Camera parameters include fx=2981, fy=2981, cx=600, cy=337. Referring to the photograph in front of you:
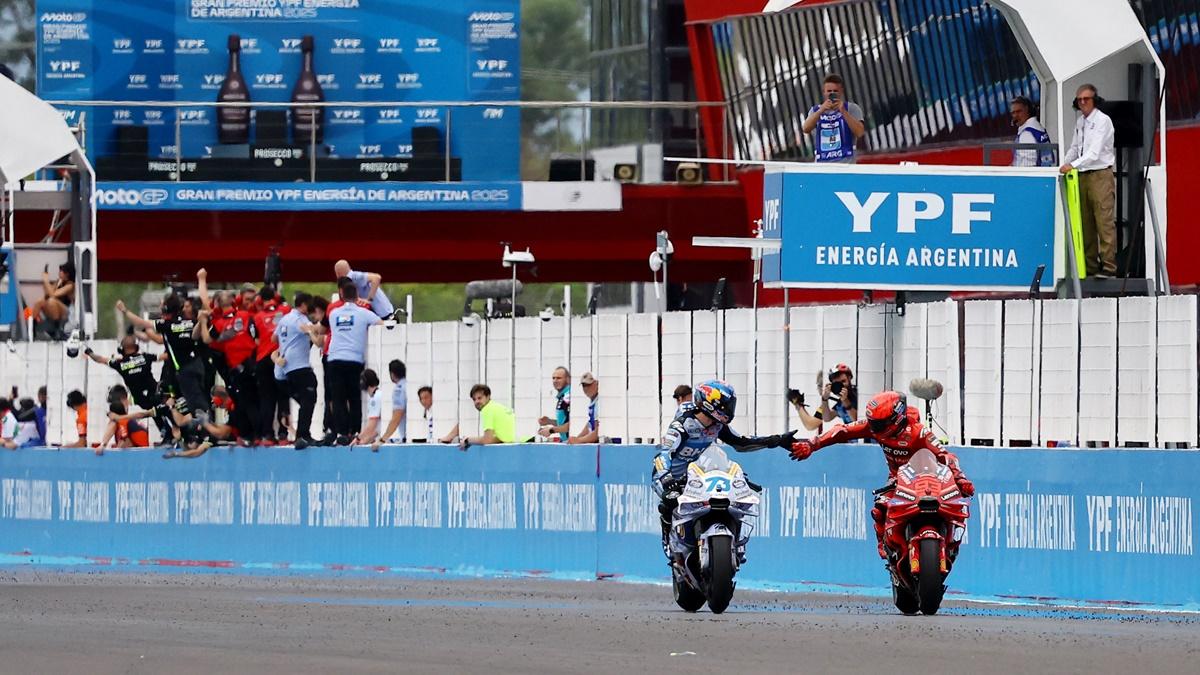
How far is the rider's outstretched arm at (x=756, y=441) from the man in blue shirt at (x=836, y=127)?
20.2 feet

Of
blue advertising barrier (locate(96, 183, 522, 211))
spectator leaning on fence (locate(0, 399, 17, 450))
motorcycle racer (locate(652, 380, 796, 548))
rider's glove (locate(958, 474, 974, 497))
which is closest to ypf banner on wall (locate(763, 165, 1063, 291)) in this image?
motorcycle racer (locate(652, 380, 796, 548))

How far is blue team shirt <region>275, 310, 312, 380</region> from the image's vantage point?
25.7 m

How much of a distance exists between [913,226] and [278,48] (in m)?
24.4

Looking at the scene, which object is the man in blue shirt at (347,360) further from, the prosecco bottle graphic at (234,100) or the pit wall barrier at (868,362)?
the prosecco bottle graphic at (234,100)

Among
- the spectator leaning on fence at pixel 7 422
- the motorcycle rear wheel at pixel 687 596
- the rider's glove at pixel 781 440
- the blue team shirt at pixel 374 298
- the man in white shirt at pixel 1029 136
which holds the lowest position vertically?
the motorcycle rear wheel at pixel 687 596

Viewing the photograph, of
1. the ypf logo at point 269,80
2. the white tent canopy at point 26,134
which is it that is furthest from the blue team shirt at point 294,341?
the ypf logo at point 269,80

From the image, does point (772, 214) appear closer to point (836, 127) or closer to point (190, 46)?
point (836, 127)

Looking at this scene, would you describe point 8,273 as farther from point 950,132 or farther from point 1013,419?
point 1013,419

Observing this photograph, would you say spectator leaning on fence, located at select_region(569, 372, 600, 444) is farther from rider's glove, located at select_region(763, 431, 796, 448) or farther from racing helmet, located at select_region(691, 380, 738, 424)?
rider's glove, located at select_region(763, 431, 796, 448)

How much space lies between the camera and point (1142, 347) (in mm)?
17625

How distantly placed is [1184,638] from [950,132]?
78.6 feet

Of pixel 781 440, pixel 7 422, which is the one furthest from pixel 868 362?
pixel 7 422

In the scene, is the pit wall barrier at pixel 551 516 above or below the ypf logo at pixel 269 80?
below

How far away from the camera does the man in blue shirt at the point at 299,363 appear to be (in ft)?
84.1
